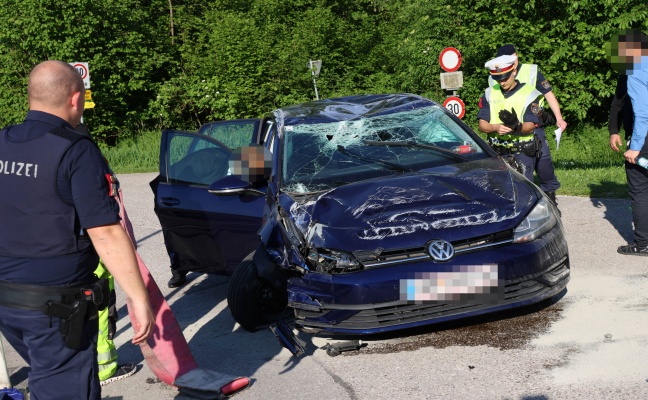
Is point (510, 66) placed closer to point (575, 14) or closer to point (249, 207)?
point (249, 207)

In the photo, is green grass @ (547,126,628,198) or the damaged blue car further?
green grass @ (547,126,628,198)

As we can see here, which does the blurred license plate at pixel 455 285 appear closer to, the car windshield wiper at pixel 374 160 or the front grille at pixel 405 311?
the front grille at pixel 405 311

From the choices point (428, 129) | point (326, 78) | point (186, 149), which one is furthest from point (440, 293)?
point (326, 78)

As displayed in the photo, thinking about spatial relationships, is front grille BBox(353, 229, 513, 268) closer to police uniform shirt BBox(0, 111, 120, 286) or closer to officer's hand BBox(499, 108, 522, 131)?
police uniform shirt BBox(0, 111, 120, 286)

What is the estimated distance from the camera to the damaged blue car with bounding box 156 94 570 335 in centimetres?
536

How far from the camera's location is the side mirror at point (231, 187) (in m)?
6.80

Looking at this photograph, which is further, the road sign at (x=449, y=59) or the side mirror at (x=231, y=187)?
the road sign at (x=449, y=59)

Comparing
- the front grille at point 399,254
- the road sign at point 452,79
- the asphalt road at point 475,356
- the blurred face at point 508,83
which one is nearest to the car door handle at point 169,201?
the asphalt road at point 475,356

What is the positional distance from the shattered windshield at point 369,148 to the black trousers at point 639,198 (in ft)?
5.75

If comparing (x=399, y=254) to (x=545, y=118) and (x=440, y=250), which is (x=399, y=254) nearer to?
(x=440, y=250)

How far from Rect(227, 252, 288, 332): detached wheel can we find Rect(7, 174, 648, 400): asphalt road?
13cm

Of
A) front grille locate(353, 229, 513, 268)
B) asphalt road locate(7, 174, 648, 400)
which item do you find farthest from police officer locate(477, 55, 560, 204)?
front grille locate(353, 229, 513, 268)

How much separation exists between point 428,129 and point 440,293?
1.99 m

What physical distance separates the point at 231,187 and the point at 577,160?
1156cm
